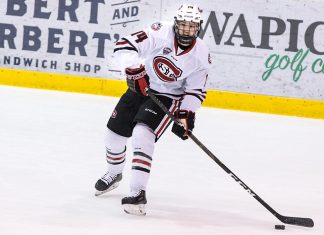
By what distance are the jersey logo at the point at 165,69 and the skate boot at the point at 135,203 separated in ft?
1.74

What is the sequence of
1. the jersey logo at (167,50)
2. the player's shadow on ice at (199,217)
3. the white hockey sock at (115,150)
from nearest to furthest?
the player's shadow on ice at (199,217), the jersey logo at (167,50), the white hockey sock at (115,150)

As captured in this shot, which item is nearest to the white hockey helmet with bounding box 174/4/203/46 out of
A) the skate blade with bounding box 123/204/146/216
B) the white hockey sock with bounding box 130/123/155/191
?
the white hockey sock with bounding box 130/123/155/191

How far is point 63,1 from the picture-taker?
7973 mm

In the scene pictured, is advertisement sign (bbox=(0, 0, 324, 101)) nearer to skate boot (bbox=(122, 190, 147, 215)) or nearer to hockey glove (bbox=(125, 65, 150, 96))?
hockey glove (bbox=(125, 65, 150, 96))

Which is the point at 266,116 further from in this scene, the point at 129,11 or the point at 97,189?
the point at 97,189

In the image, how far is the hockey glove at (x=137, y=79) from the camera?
3775mm

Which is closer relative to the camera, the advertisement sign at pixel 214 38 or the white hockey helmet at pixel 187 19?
the white hockey helmet at pixel 187 19

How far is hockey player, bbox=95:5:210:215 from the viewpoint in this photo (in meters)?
3.74

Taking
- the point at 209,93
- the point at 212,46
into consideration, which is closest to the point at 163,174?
the point at 209,93

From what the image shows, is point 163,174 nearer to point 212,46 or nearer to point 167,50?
point 167,50

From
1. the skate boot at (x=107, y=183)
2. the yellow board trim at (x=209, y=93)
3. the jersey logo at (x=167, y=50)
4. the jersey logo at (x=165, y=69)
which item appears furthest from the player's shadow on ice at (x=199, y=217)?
the yellow board trim at (x=209, y=93)

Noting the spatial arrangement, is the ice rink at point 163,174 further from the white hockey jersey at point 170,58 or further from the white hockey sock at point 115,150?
the white hockey jersey at point 170,58

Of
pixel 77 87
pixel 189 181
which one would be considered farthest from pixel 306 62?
pixel 189 181

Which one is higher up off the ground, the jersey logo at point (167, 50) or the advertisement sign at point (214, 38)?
the jersey logo at point (167, 50)
